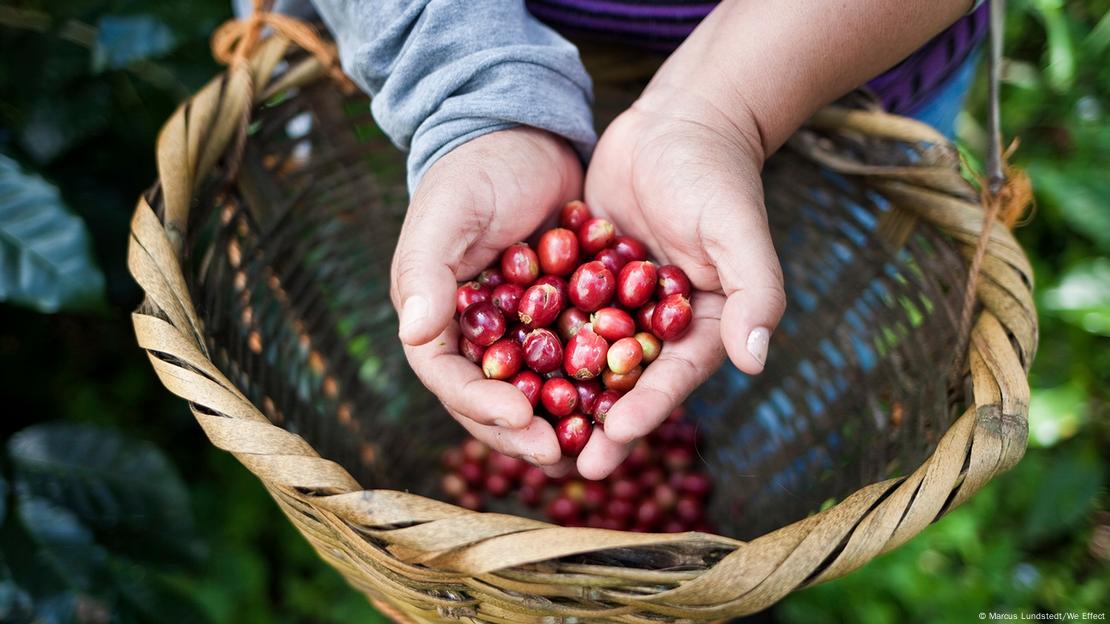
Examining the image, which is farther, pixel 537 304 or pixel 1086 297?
pixel 1086 297

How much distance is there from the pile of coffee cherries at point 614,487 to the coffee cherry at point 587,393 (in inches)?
28.2

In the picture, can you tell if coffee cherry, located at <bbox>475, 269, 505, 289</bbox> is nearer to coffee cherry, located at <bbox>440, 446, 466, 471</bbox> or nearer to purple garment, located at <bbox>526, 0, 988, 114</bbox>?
purple garment, located at <bbox>526, 0, 988, 114</bbox>

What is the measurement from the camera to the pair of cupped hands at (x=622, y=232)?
1.18 metres

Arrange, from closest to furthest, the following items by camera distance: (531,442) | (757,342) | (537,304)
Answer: (757,342) < (531,442) < (537,304)

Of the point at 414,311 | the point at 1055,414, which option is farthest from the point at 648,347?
the point at 1055,414

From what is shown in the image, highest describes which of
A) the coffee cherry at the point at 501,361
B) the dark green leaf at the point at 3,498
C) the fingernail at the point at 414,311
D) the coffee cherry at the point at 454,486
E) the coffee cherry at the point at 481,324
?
the fingernail at the point at 414,311

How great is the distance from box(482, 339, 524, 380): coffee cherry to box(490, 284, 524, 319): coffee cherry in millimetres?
88

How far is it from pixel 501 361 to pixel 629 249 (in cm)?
36

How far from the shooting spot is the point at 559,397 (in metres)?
1.40

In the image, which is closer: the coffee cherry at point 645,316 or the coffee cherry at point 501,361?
the coffee cherry at point 501,361

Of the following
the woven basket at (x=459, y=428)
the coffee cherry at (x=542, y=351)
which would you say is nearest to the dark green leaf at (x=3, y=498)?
the woven basket at (x=459, y=428)

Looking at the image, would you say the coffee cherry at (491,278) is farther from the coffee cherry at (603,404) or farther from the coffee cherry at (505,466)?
the coffee cherry at (505,466)

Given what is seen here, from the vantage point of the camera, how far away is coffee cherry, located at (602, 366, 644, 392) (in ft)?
4.63

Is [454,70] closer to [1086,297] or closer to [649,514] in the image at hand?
[649,514]
